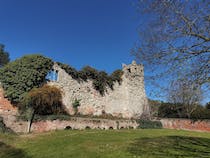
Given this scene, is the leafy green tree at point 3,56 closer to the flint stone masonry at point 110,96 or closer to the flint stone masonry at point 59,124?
the flint stone masonry at point 110,96

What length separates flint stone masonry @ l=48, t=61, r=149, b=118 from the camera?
22188mm

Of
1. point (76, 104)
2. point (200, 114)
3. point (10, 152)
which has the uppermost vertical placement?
point (76, 104)

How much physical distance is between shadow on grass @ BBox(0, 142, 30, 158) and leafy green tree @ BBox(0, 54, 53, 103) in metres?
9.42

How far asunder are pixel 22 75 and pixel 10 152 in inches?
454

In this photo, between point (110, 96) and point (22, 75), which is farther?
point (110, 96)

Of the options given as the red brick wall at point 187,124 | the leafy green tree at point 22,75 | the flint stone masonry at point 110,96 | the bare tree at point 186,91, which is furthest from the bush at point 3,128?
the red brick wall at point 187,124

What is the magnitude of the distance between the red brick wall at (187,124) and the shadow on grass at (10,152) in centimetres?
2107

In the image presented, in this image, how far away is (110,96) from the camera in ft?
86.0

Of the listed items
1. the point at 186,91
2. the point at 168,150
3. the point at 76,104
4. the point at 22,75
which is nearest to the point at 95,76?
the point at 76,104

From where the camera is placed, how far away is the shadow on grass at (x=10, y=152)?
8133 millimetres

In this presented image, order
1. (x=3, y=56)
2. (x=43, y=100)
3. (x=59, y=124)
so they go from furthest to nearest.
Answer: (x=3, y=56) → (x=43, y=100) → (x=59, y=124)

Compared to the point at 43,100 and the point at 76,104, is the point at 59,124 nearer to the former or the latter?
the point at 43,100

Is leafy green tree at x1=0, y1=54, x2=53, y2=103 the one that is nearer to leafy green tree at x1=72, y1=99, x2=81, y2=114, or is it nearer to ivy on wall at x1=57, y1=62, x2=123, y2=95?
ivy on wall at x1=57, y1=62, x2=123, y2=95

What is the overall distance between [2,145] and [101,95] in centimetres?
1570
